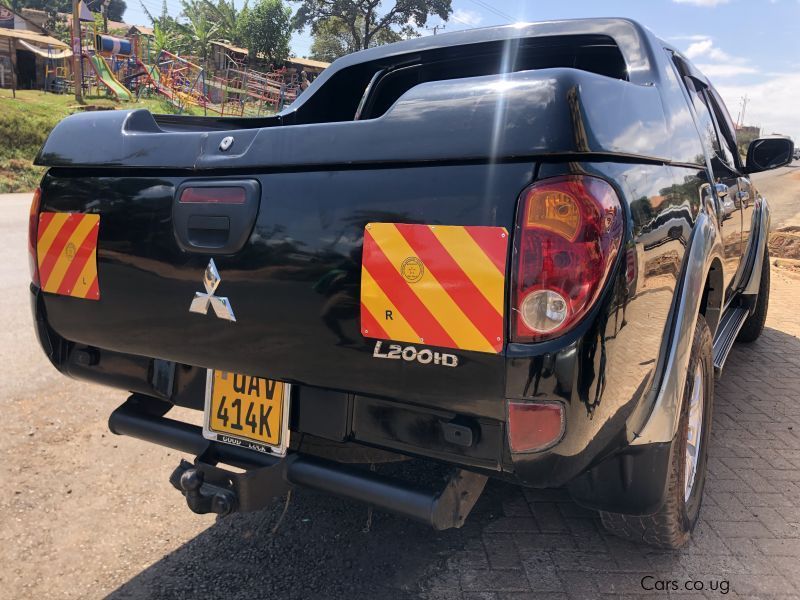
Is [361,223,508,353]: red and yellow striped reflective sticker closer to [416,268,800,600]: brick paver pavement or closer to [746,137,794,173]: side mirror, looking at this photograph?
[416,268,800,600]: brick paver pavement

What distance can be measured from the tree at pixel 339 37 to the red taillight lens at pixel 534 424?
42120mm

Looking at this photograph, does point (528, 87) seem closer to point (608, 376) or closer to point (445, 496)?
point (608, 376)

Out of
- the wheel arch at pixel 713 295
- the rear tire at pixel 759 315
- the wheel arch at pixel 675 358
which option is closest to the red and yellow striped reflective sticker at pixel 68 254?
the wheel arch at pixel 675 358

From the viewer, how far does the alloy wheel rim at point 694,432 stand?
8.06ft

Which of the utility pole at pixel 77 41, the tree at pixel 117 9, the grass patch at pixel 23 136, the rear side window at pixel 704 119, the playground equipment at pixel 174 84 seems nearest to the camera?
the rear side window at pixel 704 119

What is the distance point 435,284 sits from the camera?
1641 millimetres

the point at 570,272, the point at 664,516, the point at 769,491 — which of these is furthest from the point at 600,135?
the point at 769,491

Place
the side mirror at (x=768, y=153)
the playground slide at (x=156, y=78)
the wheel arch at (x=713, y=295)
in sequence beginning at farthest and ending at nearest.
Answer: the playground slide at (x=156, y=78) < the side mirror at (x=768, y=153) < the wheel arch at (x=713, y=295)

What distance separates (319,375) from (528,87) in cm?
97

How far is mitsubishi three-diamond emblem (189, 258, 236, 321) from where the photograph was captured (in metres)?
1.95

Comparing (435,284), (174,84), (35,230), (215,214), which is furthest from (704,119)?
(174,84)

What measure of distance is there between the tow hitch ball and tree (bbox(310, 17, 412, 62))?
41832mm

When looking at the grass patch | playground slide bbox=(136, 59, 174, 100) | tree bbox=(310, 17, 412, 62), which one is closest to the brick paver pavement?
the grass patch

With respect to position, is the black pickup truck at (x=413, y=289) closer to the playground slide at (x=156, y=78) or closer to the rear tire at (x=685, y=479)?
the rear tire at (x=685, y=479)
